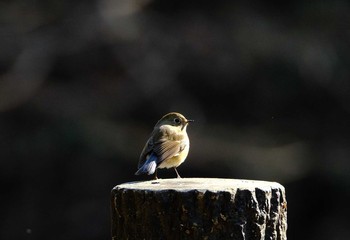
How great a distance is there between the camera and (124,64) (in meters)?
15.2

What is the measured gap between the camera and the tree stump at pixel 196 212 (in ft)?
13.5

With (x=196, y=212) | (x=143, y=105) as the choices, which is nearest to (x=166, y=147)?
(x=196, y=212)

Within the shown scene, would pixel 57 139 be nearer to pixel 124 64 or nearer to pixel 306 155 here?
pixel 124 64

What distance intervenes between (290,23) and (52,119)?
159 inches

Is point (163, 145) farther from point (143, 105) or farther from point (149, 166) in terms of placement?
point (143, 105)

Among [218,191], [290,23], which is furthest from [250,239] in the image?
[290,23]

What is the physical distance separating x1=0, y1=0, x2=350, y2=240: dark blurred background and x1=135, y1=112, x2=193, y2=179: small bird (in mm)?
7102

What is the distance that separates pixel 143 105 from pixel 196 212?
10.7 meters

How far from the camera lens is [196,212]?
13.5ft

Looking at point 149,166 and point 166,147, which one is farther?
point 166,147

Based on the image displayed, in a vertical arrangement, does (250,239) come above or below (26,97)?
below

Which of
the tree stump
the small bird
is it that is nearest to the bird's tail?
the small bird

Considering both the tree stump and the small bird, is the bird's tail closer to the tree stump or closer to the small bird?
the small bird

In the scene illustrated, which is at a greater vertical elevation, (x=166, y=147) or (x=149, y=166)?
(x=166, y=147)
